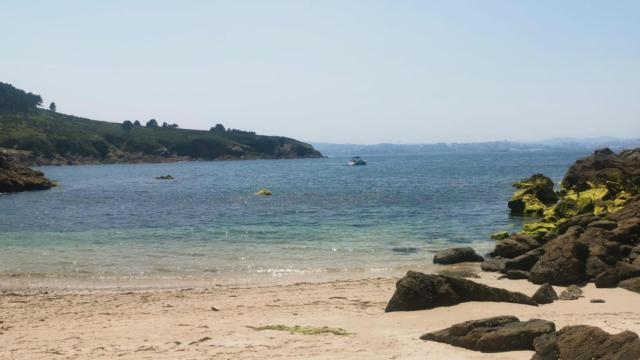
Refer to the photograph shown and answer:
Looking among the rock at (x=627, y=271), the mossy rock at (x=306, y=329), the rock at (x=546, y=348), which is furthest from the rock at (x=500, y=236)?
the rock at (x=546, y=348)

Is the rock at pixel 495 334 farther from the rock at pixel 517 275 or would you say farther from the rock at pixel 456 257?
the rock at pixel 456 257

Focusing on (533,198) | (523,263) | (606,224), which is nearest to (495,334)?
(523,263)

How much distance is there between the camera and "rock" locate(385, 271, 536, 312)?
16.6 meters

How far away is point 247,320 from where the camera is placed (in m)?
16.2

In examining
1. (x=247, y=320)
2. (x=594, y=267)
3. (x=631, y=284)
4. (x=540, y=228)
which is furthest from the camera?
(x=540, y=228)

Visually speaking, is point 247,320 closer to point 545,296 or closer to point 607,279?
point 545,296

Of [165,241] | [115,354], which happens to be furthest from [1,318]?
[165,241]

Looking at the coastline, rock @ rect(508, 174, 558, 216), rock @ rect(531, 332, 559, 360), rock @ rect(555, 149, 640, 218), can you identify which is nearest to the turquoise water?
rock @ rect(508, 174, 558, 216)

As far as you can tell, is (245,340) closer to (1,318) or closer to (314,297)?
(314,297)

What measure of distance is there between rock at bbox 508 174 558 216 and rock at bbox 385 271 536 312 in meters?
32.4

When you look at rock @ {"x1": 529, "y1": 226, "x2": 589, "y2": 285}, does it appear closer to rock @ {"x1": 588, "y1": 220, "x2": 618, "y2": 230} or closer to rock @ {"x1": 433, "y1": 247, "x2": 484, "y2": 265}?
rock @ {"x1": 433, "y1": 247, "x2": 484, "y2": 265}

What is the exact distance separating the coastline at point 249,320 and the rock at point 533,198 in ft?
91.8

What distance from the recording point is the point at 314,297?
64.0 feet

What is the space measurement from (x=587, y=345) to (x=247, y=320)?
8.89m
